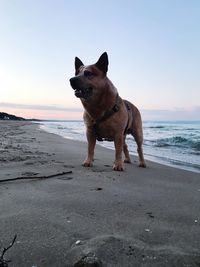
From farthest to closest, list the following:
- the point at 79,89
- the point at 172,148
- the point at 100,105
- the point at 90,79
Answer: the point at 172,148 → the point at 100,105 → the point at 90,79 → the point at 79,89

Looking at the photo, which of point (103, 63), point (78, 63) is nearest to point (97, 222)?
point (103, 63)

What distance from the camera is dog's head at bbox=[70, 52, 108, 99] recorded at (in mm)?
4543

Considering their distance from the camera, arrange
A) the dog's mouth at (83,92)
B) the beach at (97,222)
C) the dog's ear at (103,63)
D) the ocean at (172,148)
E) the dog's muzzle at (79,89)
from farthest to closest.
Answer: the ocean at (172,148)
the dog's ear at (103,63)
the dog's mouth at (83,92)
the dog's muzzle at (79,89)
the beach at (97,222)

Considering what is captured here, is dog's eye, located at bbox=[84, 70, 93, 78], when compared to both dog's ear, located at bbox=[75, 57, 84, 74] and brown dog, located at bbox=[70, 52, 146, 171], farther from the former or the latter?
dog's ear, located at bbox=[75, 57, 84, 74]

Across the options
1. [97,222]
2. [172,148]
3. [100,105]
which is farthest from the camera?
[172,148]

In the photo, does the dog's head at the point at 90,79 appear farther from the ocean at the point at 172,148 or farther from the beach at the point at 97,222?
the ocean at the point at 172,148

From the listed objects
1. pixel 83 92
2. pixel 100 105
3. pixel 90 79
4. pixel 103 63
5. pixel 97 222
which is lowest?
pixel 97 222

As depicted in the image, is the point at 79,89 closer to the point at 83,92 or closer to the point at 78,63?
the point at 83,92

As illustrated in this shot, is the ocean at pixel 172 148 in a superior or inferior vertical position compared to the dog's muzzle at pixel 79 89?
inferior

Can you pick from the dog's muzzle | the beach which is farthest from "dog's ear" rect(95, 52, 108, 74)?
the beach

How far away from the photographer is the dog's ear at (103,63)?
4.71m

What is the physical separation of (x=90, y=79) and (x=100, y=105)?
0.43 meters

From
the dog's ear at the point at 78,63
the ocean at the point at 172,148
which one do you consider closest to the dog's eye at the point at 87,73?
the dog's ear at the point at 78,63

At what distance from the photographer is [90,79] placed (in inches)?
184
